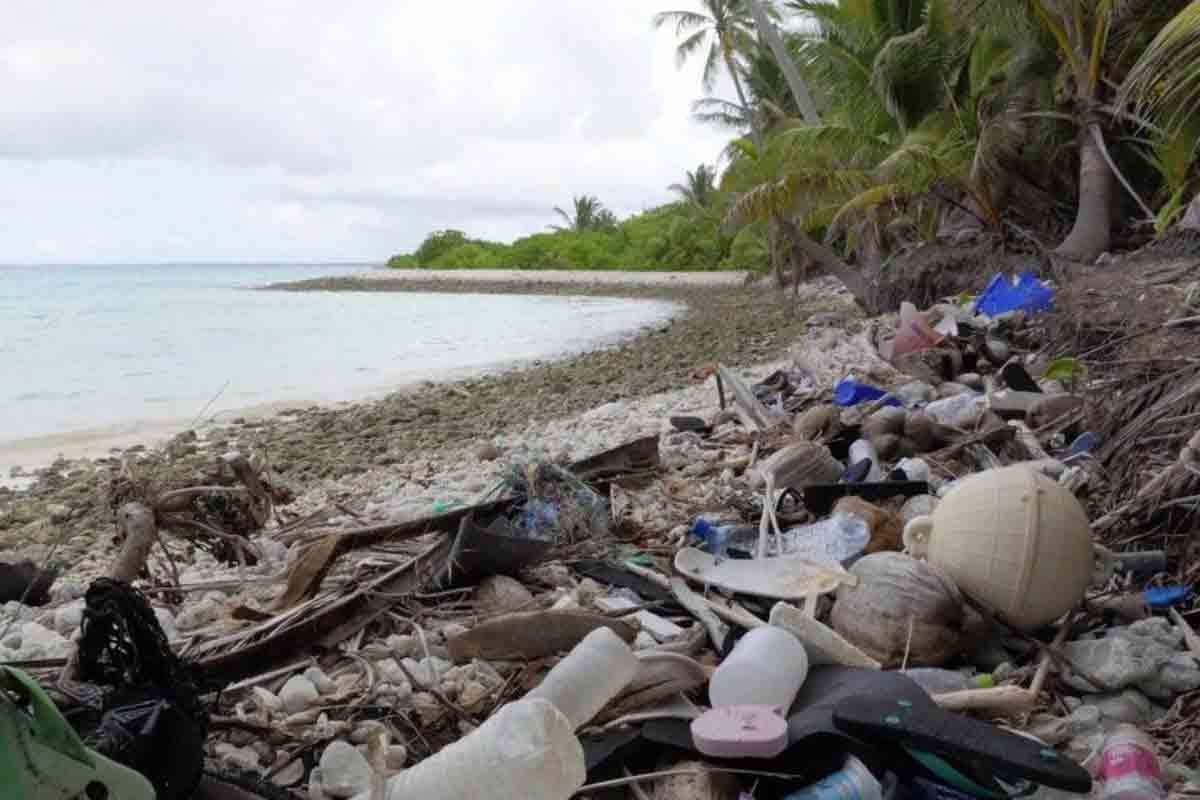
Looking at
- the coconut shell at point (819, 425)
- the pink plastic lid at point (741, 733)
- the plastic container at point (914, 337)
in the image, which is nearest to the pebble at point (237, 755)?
the pink plastic lid at point (741, 733)

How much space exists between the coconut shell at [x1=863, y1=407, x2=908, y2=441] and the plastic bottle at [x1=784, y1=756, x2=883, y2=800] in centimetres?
294

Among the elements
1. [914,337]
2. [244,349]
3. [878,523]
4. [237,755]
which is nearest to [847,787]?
[237,755]

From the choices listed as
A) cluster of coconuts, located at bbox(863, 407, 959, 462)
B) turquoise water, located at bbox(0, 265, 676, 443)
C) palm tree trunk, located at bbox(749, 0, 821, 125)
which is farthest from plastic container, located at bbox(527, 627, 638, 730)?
palm tree trunk, located at bbox(749, 0, 821, 125)

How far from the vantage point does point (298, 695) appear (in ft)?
7.87

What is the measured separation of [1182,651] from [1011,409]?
263 centimetres

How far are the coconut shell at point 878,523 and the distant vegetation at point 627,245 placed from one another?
29.3m

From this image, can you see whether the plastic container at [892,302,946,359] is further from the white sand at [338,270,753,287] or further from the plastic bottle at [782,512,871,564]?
the white sand at [338,270,753,287]

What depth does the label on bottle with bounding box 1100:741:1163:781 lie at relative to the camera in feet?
6.55

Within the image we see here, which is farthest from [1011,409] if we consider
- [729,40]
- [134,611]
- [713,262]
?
[713,262]

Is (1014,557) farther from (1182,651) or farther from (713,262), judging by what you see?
(713,262)

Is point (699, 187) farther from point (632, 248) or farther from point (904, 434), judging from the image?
point (904, 434)

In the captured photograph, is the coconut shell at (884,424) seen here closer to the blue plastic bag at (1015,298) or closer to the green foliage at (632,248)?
the blue plastic bag at (1015,298)

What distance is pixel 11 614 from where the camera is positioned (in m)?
3.19

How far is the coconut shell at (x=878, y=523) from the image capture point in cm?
330
